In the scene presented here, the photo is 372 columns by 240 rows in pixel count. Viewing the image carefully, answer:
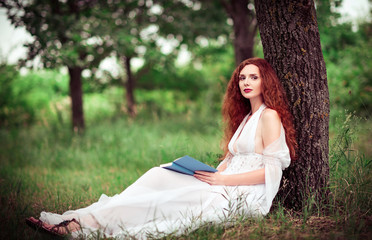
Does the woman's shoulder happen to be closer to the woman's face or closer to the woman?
the woman

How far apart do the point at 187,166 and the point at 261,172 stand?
649mm

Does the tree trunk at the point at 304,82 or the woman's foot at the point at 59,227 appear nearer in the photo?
the woman's foot at the point at 59,227

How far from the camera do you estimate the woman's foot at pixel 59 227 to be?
8.09 feet

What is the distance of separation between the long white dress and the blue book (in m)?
0.07

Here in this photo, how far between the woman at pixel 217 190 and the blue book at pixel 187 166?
0.06m

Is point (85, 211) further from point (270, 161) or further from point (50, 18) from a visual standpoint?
point (50, 18)

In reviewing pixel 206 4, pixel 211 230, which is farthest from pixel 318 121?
pixel 206 4

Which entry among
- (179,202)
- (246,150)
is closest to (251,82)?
(246,150)

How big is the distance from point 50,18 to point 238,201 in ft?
16.7

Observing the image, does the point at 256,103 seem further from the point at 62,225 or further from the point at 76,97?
the point at 76,97

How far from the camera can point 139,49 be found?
29.5ft

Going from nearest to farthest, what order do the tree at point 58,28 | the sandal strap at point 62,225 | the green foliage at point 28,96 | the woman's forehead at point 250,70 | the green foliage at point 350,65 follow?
the sandal strap at point 62,225, the woman's forehead at point 250,70, the tree at point 58,28, the green foliage at point 350,65, the green foliage at point 28,96

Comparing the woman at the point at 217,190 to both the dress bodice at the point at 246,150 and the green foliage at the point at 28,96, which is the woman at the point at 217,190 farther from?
the green foliage at the point at 28,96

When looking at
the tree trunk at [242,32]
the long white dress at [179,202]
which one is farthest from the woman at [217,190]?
the tree trunk at [242,32]
